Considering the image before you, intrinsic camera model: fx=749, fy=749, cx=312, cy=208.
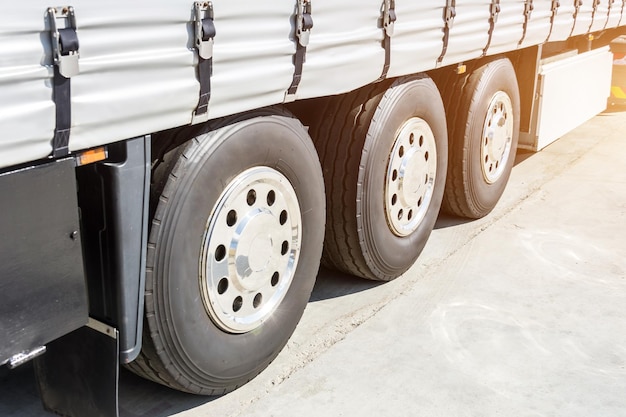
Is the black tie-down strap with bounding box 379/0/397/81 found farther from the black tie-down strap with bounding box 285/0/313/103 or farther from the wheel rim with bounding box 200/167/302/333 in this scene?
the wheel rim with bounding box 200/167/302/333

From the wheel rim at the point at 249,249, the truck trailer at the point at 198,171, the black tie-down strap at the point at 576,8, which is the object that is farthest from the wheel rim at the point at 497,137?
the wheel rim at the point at 249,249

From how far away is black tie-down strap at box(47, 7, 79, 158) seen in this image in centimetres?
185

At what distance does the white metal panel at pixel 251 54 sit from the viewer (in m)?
2.37

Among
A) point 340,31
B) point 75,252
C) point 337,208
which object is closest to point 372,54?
point 340,31

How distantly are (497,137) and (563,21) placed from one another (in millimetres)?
1146

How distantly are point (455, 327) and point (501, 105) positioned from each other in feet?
6.65

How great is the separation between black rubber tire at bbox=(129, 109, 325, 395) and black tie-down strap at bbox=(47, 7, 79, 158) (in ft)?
1.68

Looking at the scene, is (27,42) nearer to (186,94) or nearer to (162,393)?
(186,94)

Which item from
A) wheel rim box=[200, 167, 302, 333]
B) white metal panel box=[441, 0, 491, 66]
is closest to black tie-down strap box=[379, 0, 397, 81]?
white metal panel box=[441, 0, 491, 66]

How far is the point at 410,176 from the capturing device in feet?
12.8

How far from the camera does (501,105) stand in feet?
16.4

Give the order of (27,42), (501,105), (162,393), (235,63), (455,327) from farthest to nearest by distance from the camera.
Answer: (501,105)
(455,327)
(162,393)
(235,63)
(27,42)

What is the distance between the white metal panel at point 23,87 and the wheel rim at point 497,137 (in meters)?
3.37

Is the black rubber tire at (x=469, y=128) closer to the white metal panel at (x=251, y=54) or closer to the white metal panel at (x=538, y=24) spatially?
the white metal panel at (x=538, y=24)
